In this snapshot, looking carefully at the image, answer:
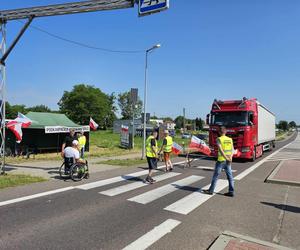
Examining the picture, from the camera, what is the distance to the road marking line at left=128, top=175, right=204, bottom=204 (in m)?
7.77

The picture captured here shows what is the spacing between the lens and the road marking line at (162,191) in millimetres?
7770

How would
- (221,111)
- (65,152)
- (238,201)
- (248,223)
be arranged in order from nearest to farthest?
(248,223) < (238,201) < (65,152) < (221,111)

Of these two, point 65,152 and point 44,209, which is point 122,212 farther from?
point 65,152

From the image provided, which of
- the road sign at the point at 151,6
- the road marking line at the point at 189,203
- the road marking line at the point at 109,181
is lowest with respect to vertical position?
the road marking line at the point at 189,203

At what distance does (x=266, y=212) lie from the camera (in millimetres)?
6867

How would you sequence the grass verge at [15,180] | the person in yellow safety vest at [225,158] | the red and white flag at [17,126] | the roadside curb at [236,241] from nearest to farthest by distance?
1. the roadside curb at [236,241]
2. the person in yellow safety vest at [225,158]
3. the grass verge at [15,180]
4. the red and white flag at [17,126]

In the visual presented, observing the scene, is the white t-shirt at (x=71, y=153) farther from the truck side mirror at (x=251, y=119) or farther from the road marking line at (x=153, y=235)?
the truck side mirror at (x=251, y=119)

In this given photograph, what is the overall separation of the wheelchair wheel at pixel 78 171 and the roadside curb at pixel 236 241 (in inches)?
257

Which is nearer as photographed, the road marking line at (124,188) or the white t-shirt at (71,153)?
the road marking line at (124,188)

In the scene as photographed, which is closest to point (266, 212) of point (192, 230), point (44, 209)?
point (192, 230)

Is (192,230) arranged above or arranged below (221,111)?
below

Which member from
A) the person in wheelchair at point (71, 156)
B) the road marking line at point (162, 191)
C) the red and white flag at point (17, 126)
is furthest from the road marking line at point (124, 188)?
the red and white flag at point (17, 126)

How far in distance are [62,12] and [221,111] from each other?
1119cm

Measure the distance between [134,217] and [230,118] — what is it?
13132mm
